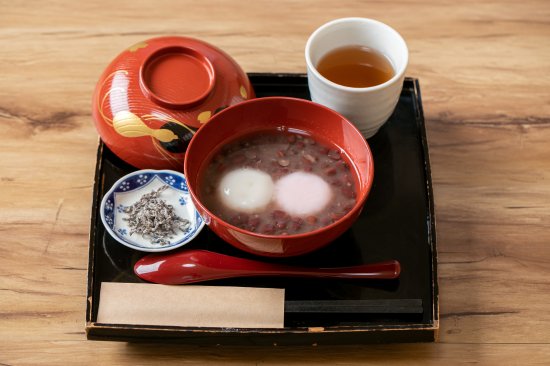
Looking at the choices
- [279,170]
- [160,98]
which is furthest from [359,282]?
[160,98]

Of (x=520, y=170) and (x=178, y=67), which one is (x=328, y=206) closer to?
(x=178, y=67)

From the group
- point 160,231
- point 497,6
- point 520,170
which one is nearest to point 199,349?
point 160,231

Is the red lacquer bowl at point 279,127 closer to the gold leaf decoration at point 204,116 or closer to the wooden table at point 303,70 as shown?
the gold leaf decoration at point 204,116

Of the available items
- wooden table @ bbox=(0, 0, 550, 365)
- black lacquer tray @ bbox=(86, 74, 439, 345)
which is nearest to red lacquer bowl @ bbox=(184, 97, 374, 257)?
black lacquer tray @ bbox=(86, 74, 439, 345)

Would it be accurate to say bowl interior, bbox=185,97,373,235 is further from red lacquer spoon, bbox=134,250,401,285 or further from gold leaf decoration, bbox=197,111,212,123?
red lacquer spoon, bbox=134,250,401,285

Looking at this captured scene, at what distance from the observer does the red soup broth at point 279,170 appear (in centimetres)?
138

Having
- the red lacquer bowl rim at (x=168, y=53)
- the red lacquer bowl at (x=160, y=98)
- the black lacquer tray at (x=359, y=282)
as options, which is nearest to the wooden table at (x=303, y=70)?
the black lacquer tray at (x=359, y=282)

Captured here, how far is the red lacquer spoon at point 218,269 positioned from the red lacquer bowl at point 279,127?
A: 4 centimetres

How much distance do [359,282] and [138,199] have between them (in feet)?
1.65

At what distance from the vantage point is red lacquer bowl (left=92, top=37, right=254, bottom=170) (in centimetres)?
149

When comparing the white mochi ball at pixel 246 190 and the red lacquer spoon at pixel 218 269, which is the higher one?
the white mochi ball at pixel 246 190

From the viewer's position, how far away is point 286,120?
1.53 m

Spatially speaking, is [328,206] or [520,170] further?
[520,170]

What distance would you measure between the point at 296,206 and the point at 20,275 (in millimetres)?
629
